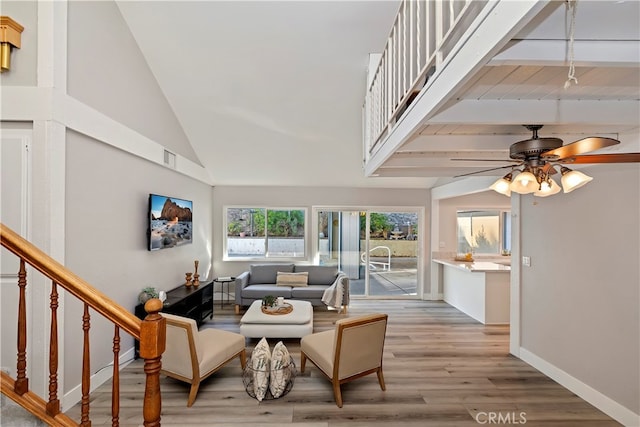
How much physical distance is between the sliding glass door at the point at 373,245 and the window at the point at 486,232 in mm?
1017

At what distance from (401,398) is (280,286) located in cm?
322

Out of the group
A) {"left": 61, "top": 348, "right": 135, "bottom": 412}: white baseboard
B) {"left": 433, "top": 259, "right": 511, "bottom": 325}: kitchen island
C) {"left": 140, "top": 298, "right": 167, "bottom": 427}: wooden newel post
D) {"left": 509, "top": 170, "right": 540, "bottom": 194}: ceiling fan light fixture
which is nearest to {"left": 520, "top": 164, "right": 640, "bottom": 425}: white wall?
{"left": 509, "top": 170, "right": 540, "bottom": 194}: ceiling fan light fixture

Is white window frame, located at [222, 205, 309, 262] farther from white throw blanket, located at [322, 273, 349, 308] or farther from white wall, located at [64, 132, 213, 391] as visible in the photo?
white wall, located at [64, 132, 213, 391]

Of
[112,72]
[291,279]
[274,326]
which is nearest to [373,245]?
[291,279]

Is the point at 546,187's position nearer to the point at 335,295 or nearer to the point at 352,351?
the point at 352,351

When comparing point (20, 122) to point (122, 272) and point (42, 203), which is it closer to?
point (42, 203)

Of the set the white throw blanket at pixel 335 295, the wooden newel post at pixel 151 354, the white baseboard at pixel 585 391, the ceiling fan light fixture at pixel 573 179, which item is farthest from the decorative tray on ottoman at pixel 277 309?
the ceiling fan light fixture at pixel 573 179

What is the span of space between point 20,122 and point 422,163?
12.0ft

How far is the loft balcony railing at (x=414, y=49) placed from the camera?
49.9 inches

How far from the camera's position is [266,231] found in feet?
21.7

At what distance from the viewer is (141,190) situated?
3.65m

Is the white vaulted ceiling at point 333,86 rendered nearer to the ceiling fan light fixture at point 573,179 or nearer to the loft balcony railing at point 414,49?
the loft balcony railing at point 414,49

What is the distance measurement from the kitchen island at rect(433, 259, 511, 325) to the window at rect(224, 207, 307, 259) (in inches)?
129

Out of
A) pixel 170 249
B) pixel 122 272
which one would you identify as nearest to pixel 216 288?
pixel 170 249
